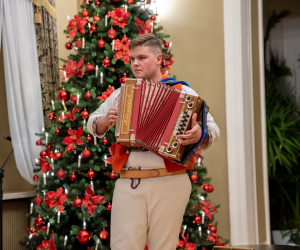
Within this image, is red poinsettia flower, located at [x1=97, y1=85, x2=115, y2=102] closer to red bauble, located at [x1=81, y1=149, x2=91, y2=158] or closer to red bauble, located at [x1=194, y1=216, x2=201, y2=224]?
red bauble, located at [x1=81, y1=149, x2=91, y2=158]

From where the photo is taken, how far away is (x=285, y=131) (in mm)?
3359

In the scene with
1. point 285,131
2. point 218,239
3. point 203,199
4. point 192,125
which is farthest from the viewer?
point 285,131

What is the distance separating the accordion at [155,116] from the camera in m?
1.45

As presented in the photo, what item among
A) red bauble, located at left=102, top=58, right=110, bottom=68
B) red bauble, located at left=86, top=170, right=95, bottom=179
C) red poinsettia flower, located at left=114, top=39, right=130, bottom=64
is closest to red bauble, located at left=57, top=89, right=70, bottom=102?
red bauble, located at left=102, top=58, right=110, bottom=68

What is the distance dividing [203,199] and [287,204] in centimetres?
120

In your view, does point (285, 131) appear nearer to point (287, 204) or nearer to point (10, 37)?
point (287, 204)

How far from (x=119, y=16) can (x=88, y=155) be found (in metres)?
1.07

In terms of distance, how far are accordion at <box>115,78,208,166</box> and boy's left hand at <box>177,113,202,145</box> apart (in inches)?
0.7

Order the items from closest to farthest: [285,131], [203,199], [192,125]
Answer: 1. [192,125]
2. [203,199]
3. [285,131]

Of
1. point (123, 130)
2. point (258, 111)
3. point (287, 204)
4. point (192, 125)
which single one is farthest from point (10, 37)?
point (287, 204)

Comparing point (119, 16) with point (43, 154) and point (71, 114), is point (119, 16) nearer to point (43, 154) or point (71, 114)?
point (71, 114)

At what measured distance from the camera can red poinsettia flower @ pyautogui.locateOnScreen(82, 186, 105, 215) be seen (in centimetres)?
228

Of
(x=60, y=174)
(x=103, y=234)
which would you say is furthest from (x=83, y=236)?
(x=60, y=174)

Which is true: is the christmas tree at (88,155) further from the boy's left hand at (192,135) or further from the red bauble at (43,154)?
the boy's left hand at (192,135)
